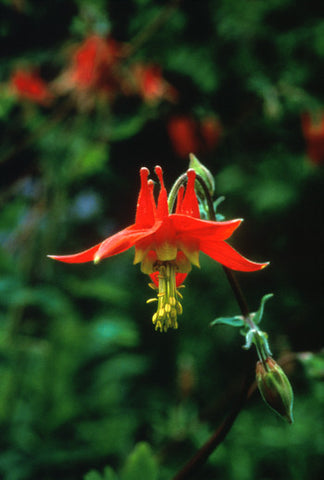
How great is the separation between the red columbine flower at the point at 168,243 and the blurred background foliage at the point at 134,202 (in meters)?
0.88

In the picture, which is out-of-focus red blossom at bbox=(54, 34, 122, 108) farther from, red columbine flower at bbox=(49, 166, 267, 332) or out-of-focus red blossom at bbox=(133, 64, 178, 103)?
red columbine flower at bbox=(49, 166, 267, 332)

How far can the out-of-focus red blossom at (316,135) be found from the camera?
2.00 m

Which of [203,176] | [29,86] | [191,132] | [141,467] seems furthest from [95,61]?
[141,467]

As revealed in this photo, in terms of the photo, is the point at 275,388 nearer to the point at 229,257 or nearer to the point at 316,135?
the point at 229,257

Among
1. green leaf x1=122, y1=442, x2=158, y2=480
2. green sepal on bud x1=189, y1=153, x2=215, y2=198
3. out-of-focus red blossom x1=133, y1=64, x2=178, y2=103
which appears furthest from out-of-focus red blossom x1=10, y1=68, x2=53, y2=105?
green leaf x1=122, y1=442, x2=158, y2=480

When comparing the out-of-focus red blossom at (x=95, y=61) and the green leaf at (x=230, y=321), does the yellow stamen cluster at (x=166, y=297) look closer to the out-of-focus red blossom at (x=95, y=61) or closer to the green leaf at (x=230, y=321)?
the green leaf at (x=230, y=321)

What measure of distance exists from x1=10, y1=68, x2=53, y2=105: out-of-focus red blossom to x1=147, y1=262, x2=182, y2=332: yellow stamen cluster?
152 centimetres

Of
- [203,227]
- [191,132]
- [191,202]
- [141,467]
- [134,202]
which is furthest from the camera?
[134,202]

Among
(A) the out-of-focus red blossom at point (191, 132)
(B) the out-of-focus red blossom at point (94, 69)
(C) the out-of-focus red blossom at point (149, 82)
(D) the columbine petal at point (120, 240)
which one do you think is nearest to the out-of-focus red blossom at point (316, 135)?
(A) the out-of-focus red blossom at point (191, 132)

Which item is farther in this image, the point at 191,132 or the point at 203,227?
the point at 191,132

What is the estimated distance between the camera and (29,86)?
2.03m

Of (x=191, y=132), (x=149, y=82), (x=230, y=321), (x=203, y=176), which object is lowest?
(x=230, y=321)

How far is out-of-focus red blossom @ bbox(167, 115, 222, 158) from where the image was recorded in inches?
81.9

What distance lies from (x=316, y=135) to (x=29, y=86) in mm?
1344
